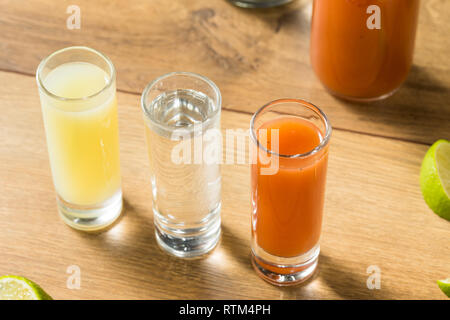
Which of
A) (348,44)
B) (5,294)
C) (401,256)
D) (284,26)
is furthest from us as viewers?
(284,26)

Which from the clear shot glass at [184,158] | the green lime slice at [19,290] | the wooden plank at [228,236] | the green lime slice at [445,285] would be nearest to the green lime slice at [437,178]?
the wooden plank at [228,236]

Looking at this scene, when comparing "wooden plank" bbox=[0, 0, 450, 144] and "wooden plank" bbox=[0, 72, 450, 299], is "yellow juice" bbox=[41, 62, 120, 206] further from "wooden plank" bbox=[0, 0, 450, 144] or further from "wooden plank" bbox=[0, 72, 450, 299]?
"wooden plank" bbox=[0, 0, 450, 144]

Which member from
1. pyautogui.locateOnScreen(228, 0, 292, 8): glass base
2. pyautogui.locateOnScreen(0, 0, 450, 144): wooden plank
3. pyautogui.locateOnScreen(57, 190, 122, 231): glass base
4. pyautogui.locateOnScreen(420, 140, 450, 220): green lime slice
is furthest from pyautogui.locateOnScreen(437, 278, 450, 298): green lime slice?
pyautogui.locateOnScreen(228, 0, 292, 8): glass base

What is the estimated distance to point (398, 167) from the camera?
1.21m

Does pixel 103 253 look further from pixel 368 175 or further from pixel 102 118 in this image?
pixel 368 175

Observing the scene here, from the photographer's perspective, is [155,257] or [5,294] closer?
[5,294]

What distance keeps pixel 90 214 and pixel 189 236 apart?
152 mm

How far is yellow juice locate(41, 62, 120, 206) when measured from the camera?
3.33 feet

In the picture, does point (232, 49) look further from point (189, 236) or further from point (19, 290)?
point (19, 290)

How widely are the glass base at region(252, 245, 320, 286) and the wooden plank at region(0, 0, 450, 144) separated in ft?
0.90

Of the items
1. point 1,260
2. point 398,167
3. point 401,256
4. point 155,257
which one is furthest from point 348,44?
point 1,260

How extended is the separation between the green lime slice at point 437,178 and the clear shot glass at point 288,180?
0.20 metres

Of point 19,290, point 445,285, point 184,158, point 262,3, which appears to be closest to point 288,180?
point 184,158

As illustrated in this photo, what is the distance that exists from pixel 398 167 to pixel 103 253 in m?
0.47
